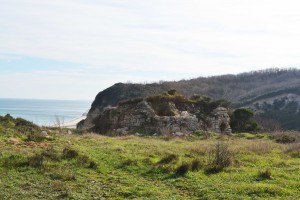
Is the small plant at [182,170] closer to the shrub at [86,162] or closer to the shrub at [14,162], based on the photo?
the shrub at [86,162]

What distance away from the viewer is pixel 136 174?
51.2ft

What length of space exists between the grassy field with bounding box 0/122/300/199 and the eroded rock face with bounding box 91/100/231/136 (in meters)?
17.6

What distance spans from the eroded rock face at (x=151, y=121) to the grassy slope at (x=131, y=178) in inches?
708

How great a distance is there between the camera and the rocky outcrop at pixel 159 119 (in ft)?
129

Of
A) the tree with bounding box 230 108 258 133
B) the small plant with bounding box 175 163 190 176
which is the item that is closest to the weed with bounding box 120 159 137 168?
the small plant with bounding box 175 163 190 176

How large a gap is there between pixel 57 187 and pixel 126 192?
237 cm

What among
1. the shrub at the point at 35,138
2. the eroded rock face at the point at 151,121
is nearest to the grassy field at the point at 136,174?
the shrub at the point at 35,138

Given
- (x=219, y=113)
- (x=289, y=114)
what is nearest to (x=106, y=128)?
(x=219, y=113)

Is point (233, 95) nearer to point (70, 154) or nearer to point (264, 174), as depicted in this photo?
point (70, 154)

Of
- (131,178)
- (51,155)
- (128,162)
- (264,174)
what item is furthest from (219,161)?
(51,155)

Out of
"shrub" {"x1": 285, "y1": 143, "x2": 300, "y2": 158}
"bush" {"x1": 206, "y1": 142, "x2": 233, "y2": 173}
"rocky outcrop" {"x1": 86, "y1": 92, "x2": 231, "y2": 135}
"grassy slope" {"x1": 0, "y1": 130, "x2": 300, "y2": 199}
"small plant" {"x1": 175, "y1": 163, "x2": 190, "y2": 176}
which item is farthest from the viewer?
"rocky outcrop" {"x1": 86, "y1": 92, "x2": 231, "y2": 135}

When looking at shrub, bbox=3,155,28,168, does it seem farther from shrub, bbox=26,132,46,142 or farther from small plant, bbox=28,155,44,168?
shrub, bbox=26,132,46,142

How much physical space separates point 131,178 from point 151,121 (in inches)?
1002

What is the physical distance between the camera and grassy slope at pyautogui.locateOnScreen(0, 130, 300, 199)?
1238cm
